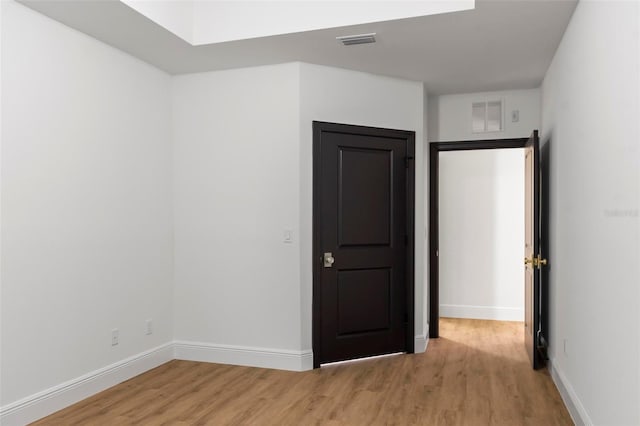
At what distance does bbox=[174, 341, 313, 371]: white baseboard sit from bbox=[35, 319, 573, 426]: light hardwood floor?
9 cm

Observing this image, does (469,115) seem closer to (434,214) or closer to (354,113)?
(434,214)

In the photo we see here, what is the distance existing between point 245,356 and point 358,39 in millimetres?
2723

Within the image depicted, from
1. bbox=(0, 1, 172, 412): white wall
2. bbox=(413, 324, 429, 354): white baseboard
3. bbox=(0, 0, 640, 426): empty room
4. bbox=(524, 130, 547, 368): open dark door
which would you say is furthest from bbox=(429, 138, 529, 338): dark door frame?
bbox=(0, 1, 172, 412): white wall

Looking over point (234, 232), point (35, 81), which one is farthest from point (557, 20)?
point (35, 81)

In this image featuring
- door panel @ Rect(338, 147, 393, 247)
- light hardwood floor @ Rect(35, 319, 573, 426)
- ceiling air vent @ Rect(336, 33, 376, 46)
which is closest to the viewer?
light hardwood floor @ Rect(35, 319, 573, 426)

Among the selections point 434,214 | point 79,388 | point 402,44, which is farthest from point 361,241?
point 79,388

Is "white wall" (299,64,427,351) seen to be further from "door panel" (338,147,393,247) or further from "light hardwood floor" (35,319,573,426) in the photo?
"light hardwood floor" (35,319,573,426)

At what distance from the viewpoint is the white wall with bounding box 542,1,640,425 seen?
7.06 feet

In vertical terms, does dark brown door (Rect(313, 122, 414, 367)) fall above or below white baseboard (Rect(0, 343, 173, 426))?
above

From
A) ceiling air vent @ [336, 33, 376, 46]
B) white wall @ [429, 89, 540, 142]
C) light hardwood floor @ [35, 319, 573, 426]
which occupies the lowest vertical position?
light hardwood floor @ [35, 319, 573, 426]

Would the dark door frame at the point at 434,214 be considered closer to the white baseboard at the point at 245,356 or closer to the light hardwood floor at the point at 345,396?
the light hardwood floor at the point at 345,396

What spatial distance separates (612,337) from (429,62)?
8.73 ft

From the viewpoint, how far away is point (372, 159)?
15.3 feet

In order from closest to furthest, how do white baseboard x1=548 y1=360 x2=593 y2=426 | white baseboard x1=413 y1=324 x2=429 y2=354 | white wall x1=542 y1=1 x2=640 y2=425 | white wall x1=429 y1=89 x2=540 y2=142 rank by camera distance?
white wall x1=542 y1=1 x2=640 y2=425
white baseboard x1=548 y1=360 x2=593 y2=426
white baseboard x1=413 y1=324 x2=429 y2=354
white wall x1=429 y1=89 x2=540 y2=142
